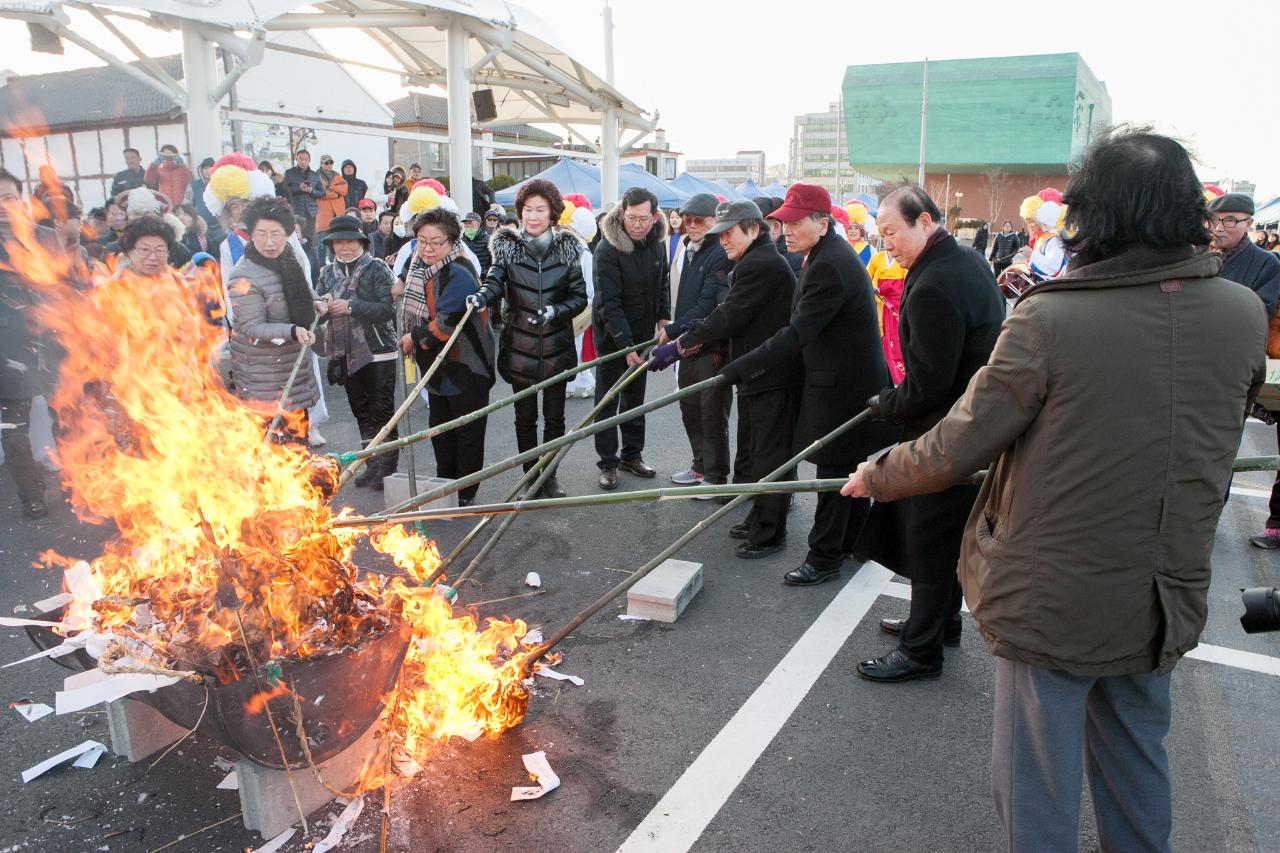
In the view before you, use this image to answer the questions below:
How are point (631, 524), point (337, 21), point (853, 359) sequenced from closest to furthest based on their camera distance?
point (853, 359), point (631, 524), point (337, 21)

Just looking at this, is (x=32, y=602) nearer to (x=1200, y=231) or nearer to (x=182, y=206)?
(x=1200, y=231)

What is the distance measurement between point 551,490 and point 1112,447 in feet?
15.4

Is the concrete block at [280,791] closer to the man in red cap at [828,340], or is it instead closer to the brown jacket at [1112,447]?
the brown jacket at [1112,447]

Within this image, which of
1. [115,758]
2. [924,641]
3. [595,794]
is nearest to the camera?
[595,794]

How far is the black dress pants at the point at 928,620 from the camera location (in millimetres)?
3797

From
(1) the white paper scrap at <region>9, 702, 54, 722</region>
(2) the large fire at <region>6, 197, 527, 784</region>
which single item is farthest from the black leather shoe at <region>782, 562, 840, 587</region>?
(1) the white paper scrap at <region>9, 702, 54, 722</region>

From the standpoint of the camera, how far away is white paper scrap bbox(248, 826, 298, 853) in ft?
9.24

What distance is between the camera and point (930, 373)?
3.50 metres

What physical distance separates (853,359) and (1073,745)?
263cm

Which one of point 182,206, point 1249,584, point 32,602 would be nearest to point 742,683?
point 1249,584

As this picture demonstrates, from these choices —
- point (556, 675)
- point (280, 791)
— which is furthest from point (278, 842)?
point (556, 675)

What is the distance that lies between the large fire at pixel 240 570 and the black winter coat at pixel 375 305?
2.03 metres

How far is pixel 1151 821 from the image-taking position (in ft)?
7.88

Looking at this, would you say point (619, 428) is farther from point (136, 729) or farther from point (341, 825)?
point (341, 825)
